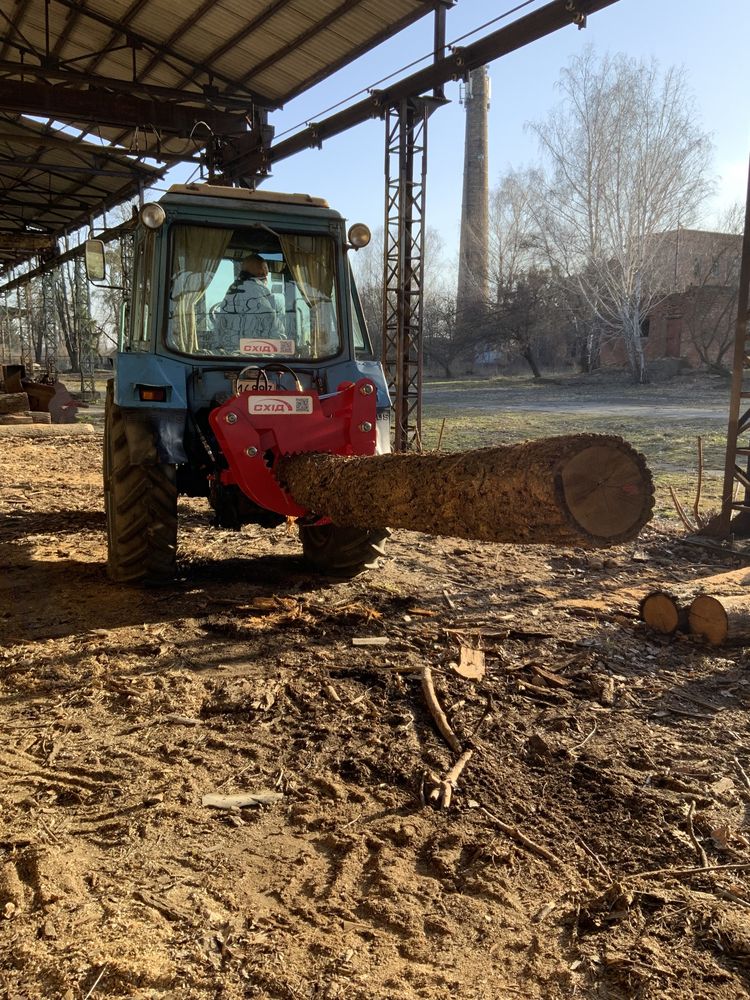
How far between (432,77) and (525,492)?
33.3ft

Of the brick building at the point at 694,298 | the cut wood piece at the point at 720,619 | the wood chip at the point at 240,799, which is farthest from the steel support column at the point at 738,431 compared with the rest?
the brick building at the point at 694,298

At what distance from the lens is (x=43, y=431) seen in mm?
17047

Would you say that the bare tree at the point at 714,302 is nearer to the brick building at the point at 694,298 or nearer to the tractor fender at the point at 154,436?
the brick building at the point at 694,298

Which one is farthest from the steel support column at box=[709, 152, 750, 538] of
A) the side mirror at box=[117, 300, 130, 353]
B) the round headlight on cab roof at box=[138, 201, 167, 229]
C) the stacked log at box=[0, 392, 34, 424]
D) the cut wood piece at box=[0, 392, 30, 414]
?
the cut wood piece at box=[0, 392, 30, 414]

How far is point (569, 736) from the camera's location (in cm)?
393

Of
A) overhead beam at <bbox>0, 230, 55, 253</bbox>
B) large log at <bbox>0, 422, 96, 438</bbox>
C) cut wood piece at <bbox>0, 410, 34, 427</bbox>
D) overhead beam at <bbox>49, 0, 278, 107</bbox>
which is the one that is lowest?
large log at <bbox>0, 422, 96, 438</bbox>

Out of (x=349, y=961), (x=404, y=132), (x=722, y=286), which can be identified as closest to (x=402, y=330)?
(x=404, y=132)

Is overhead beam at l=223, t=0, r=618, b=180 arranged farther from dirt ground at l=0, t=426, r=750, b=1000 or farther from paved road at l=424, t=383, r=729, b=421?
paved road at l=424, t=383, r=729, b=421

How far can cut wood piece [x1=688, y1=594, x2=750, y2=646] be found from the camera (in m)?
5.21

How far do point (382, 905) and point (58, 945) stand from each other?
1018 mm

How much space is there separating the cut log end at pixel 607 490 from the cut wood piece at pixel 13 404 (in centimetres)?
1881

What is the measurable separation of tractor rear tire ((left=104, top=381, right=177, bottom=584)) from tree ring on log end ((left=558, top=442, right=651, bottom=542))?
359 centimetres

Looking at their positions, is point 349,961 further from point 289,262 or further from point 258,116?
point 258,116

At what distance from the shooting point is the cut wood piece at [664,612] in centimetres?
542
